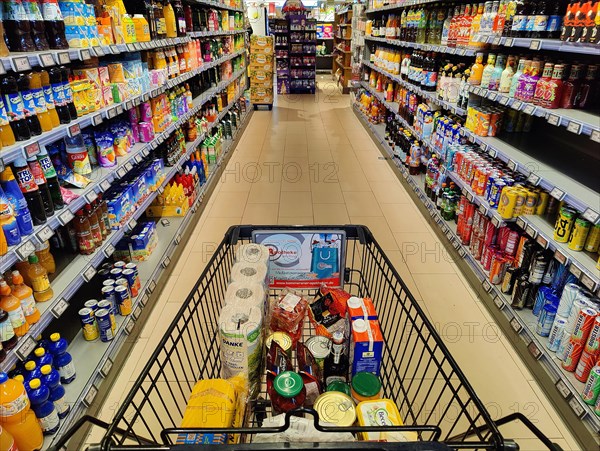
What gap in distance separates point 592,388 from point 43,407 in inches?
93.9

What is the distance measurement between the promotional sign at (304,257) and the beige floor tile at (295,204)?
2.61 meters

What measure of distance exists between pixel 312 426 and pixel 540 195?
7.46ft

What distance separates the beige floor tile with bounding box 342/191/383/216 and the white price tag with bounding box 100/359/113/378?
8.95 ft

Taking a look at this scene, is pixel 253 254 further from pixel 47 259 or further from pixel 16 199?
pixel 47 259

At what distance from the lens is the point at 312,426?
3.05 feet

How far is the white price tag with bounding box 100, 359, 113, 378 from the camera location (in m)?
2.16

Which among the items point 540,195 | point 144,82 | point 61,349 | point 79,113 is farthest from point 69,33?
point 540,195

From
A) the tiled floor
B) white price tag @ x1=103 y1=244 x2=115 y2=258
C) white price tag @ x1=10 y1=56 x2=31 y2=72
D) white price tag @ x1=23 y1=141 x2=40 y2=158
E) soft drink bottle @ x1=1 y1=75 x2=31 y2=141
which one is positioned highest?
white price tag @ x1=10 y1=56 x2=31 y2=72

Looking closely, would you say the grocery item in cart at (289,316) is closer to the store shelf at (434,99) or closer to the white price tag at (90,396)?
the white price tag at (90,396)

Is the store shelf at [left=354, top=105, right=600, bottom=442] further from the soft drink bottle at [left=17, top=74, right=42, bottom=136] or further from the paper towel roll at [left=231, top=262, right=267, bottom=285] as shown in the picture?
the soft drink bottle at [left=17, top=74, right=42, bottom=136]

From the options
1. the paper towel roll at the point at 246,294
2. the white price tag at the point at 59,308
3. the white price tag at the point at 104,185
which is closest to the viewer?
the paper towel roll at the point at 246,294

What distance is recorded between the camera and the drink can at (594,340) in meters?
1.91

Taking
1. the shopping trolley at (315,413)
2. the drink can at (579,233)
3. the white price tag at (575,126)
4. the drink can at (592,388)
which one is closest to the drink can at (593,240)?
the drink can at (579,233)

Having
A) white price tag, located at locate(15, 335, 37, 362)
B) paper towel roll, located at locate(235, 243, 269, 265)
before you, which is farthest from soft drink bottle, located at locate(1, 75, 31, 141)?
paper towel roll, located at locate(235, 243, 269, 265)
